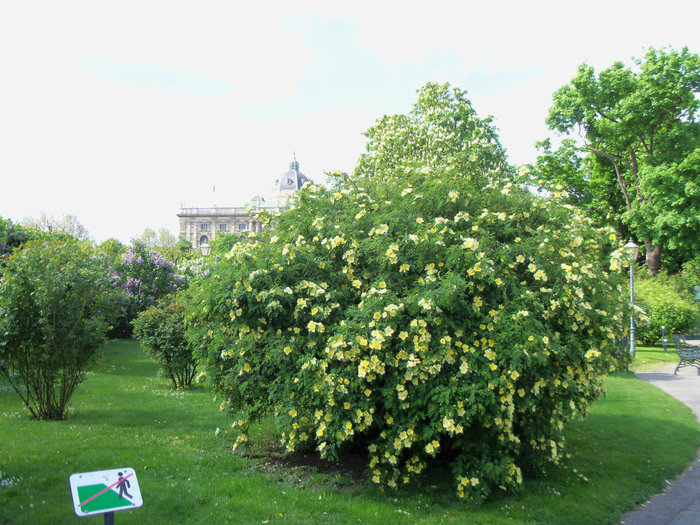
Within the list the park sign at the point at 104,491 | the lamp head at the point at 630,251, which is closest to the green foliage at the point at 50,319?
the park sign at the point at 104,491

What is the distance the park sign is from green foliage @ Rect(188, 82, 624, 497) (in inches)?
94.4

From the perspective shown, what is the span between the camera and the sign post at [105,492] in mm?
3369

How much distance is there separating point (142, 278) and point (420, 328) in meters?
25.9

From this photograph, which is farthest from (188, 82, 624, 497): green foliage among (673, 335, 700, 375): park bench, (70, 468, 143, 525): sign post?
(673, 335, 700, 375): park bench

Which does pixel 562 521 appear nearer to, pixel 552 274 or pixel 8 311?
pixel 552 274

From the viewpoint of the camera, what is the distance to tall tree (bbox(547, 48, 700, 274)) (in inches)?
1025

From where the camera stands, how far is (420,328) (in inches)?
218

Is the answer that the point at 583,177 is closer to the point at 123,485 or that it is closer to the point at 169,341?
the point at 169,341

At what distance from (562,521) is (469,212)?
364 centimetres

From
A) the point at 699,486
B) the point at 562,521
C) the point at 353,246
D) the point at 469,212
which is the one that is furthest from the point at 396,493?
the point at 699,486

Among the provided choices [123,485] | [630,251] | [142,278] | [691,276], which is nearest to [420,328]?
[123,485]

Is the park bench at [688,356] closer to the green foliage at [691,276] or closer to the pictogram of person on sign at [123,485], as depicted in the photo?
the green foliage at [691,276]

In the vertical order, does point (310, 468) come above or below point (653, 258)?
below

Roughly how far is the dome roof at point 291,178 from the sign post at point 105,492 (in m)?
122
